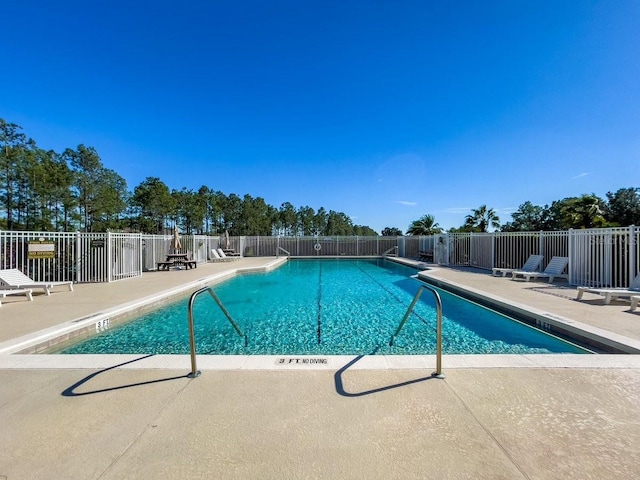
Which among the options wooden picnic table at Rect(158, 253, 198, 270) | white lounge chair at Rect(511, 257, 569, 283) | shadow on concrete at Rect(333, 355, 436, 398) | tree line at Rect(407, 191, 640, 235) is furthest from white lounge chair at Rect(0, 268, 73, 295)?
tree line at Rect(407, 191, 640, 235)

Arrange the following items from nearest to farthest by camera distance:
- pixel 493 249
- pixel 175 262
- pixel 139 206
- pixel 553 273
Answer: pixel 553 273 < pixel 175 262 < pixel 493 249 < pixel 139 206

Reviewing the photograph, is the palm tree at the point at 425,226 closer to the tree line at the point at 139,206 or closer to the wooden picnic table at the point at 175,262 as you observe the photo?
the tree line at the point at 139,206

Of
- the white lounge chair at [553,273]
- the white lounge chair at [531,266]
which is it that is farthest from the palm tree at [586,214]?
the white lounge chair at [553,273]

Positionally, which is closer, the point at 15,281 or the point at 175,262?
the point at 15,281

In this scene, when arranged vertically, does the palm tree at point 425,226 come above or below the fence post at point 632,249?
above

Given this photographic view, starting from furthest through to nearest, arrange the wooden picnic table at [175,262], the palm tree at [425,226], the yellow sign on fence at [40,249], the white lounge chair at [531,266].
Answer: the palm tree at [425,226], the wooden picnic table at [175,262], the white lounge chair at [531,266], the yellow sign on fence at [40,249]

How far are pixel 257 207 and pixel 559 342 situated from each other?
36823 millimetres

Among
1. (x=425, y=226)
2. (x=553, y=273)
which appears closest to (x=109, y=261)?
(x=553, y=273)

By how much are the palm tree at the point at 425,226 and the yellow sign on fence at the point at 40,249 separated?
26225 mm

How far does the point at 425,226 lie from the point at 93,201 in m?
29.3

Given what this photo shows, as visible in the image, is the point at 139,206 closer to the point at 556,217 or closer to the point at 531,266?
the point at 531,266

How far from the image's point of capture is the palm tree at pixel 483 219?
23531mm

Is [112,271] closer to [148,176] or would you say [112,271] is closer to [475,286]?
[475,286]

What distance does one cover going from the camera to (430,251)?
18297mm
